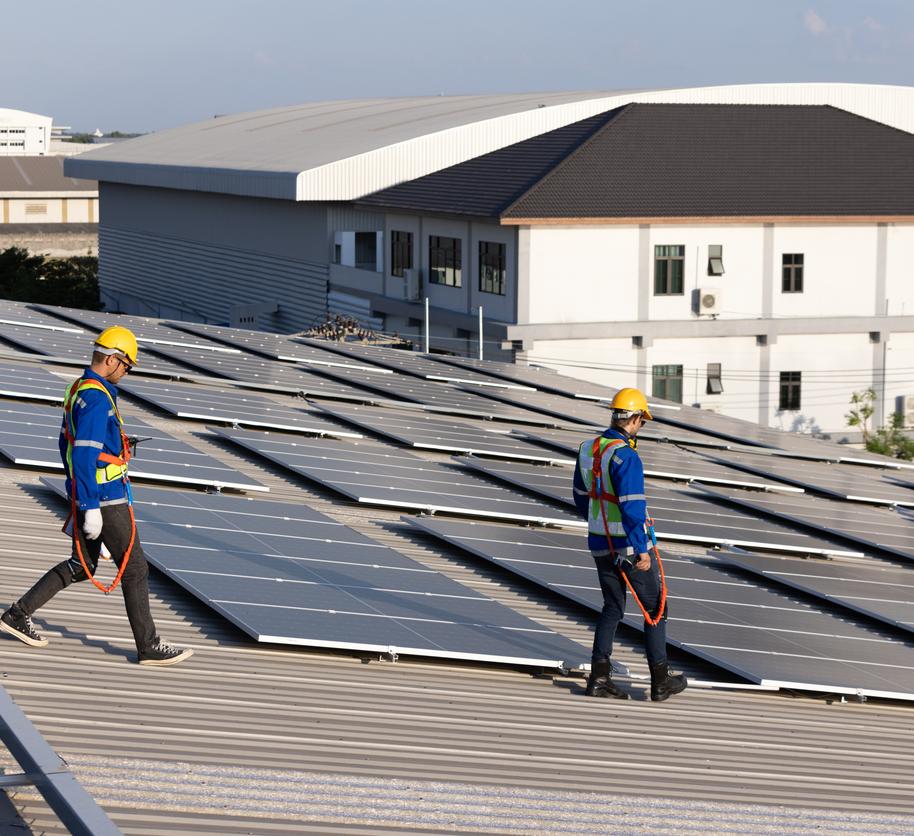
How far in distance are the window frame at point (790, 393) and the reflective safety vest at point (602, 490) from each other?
134 feet

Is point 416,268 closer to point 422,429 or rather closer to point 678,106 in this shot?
point 678,106

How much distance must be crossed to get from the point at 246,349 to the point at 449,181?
24770mm

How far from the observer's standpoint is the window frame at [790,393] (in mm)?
49938

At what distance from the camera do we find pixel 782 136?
54656 mm

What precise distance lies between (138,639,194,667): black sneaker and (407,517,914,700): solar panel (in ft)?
12.3

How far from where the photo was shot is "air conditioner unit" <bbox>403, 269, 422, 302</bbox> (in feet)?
170

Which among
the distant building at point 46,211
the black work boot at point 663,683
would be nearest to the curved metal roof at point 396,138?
the distant building at point 46,211

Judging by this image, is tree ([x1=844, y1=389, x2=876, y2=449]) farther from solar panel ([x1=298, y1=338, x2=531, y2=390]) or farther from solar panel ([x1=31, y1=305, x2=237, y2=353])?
solar panel ([x1=31, y1=305, x2=237, y2=353])

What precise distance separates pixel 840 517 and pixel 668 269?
30.9 meters

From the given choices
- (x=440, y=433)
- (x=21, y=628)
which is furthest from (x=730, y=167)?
(x=21, y=628)

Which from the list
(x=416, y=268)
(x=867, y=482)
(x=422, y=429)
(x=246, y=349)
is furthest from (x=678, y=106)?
(x=422, y=429)

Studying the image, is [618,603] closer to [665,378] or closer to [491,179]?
[665,378]

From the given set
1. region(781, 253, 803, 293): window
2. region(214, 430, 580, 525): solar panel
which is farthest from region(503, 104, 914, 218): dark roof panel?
region(214, 430, 580, 525): solar panel

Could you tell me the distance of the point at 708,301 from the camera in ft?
159
